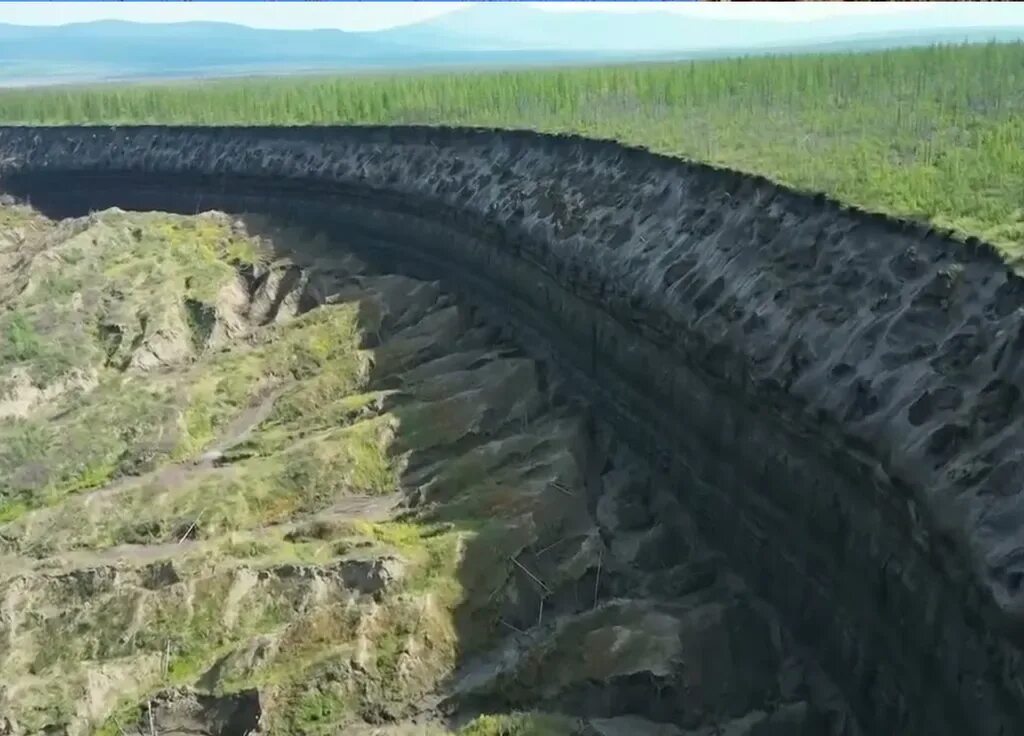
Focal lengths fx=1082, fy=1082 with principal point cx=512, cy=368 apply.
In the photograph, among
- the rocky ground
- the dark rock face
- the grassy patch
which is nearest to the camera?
the dark rock face

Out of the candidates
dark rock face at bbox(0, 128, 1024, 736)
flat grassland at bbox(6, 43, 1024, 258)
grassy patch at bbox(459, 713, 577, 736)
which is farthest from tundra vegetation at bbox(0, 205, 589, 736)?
flat grassland at bbox(6, 43, 1024, 258)

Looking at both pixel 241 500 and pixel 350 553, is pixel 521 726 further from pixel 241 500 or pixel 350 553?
pixel 241 500

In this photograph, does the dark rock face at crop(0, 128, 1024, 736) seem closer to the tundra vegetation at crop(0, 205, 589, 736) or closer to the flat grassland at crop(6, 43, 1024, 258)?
the flat grassland at crop(6, 43, 1024, 258)

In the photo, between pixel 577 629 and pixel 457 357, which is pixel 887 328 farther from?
pixel 457 357

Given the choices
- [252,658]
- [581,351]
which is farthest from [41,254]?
[252,658]

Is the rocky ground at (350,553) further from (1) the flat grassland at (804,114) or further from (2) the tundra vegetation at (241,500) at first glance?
(1) the flat grassland at (804,114)

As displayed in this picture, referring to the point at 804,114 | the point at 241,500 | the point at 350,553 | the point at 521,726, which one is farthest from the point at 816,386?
the point at 804,114

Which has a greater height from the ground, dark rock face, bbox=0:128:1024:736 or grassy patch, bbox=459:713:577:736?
dark rock face, bbox=0:128:1024:736
